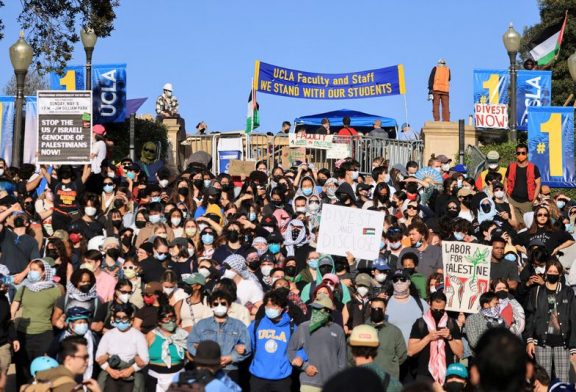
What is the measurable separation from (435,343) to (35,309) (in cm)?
426

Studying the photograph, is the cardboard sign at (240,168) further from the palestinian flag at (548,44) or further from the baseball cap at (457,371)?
the baseball cap at (457,371)

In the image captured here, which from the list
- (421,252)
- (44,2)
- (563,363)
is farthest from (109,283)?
(44,2)

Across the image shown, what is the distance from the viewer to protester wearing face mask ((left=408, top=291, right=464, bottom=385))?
14094 mm

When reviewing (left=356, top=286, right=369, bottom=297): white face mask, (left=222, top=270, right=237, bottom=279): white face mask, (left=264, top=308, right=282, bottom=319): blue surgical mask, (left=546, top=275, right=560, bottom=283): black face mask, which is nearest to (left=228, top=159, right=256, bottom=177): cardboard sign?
(left=222, top=270, right=237, bottom=279): white face mask

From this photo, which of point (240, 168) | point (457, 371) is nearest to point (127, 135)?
point (240, 168)

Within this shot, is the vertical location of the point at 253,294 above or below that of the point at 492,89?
below

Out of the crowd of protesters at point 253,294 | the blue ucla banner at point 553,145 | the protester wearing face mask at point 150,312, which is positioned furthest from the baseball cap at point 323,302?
the blue ucla banner at point 553,145

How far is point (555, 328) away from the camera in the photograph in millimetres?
15266

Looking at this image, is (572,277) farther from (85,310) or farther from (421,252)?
(85,310)

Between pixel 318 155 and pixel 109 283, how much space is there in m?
14.8

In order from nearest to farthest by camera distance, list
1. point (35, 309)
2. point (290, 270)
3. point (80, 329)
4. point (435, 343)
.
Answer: point (80, 329)
point (435, 343)
point (35, 309)
point (290, 270)

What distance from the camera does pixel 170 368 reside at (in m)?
13.7

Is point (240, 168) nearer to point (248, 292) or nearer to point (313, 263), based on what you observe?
point (313, 263)

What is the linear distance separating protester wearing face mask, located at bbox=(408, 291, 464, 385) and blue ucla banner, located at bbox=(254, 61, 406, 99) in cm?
1759
